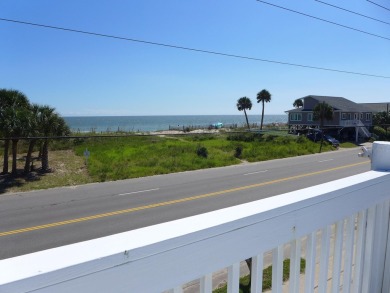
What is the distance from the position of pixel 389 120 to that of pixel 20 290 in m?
61.3

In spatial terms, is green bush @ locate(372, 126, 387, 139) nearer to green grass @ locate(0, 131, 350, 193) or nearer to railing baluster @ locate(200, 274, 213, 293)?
green grass @ locate(0, 131, 350, 193)

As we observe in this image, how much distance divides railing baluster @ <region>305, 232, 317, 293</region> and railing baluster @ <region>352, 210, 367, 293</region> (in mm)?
522

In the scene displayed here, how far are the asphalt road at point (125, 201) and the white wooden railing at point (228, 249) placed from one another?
1057 centimetres

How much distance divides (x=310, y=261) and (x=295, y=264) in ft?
0.45

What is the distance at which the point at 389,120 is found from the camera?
5428cm

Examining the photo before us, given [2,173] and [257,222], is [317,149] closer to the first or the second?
[2,173]

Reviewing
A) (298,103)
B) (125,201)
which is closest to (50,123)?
(125,201)

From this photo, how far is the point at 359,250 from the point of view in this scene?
1967 millimetres

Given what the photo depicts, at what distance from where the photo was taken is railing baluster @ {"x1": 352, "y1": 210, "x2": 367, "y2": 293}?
1.95 m

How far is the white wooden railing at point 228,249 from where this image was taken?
30.5 inches

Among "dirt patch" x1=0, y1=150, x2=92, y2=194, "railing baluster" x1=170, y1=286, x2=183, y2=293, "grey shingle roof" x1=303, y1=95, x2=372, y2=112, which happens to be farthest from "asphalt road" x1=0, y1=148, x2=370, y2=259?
"grey shingle roof" x1=303, y1=95, x2=372, y2=112

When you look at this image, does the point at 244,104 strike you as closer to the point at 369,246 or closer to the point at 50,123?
the point at 50,123

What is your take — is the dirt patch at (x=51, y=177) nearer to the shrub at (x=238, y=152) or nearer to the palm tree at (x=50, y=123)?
the palm tree at (x=50, y=123)

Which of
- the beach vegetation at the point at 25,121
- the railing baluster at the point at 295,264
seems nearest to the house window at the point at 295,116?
the beach vegetation at the point at 25,121
